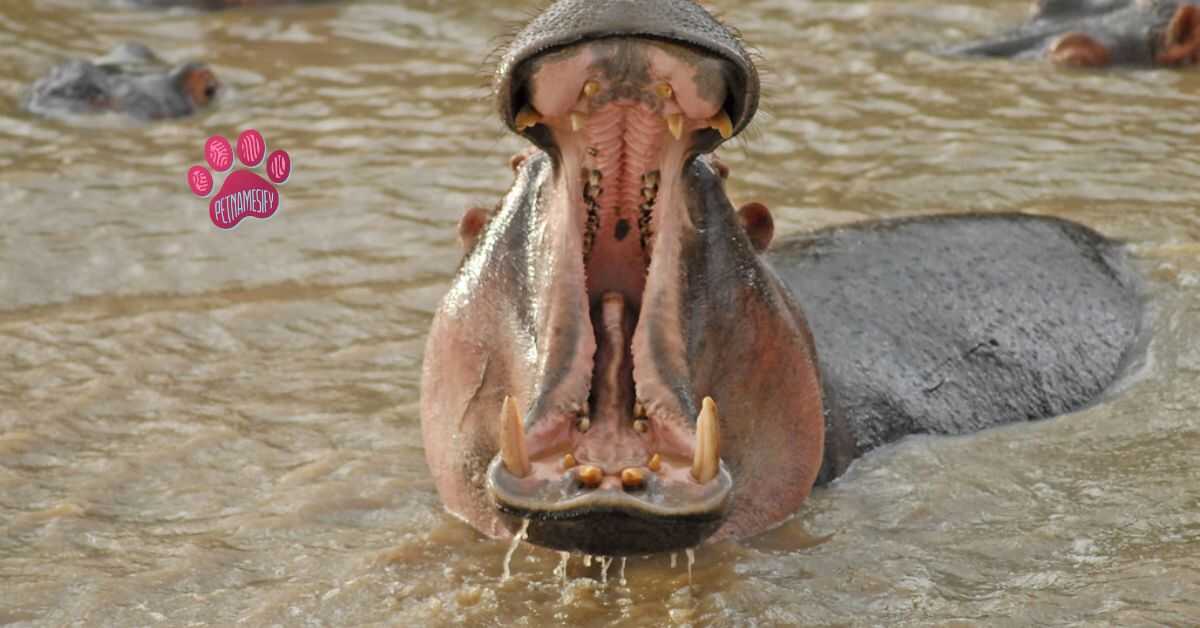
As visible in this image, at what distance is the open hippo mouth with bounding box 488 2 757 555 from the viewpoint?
3443 millimetres

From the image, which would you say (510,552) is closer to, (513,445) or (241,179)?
(513,445)

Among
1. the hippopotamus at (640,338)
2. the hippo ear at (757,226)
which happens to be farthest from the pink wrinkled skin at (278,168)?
the hippo ear at (757,226)

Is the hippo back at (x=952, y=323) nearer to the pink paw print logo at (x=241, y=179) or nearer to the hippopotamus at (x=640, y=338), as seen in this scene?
the hippopotamus at (x=640, y=338)

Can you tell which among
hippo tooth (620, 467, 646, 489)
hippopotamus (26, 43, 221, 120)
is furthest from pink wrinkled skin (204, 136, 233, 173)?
hippo tooth (620, 467, 646, 489)

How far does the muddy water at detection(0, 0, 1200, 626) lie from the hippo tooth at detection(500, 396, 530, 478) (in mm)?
463

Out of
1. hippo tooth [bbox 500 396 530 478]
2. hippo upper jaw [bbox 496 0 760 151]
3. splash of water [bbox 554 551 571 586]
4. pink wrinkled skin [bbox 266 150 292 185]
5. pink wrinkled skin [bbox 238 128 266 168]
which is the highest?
hippo upper jaw [bbox 496 0 760 151]

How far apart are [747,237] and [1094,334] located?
62.6 inches

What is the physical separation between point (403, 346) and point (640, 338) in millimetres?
2109

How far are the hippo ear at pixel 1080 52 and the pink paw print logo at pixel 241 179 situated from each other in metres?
3.64

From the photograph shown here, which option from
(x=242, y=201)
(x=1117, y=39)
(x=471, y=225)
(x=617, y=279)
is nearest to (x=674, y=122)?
(x=617, y=279)

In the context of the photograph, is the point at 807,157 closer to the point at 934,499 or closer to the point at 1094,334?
the point at 1094,334

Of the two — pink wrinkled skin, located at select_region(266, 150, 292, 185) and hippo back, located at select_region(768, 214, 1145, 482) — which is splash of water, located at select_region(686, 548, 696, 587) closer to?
hippo back, located at select_region(768, 214, 1145, 482)

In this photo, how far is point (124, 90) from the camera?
8.48 metres

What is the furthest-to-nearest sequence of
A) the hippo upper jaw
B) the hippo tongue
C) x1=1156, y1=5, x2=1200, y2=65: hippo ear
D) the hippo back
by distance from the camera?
1. x1=1156, y1=5, x2=1200, y2=65: hippo ear
2. the hippo back
3. the hippo tongue
4. the hippo upper jaw
